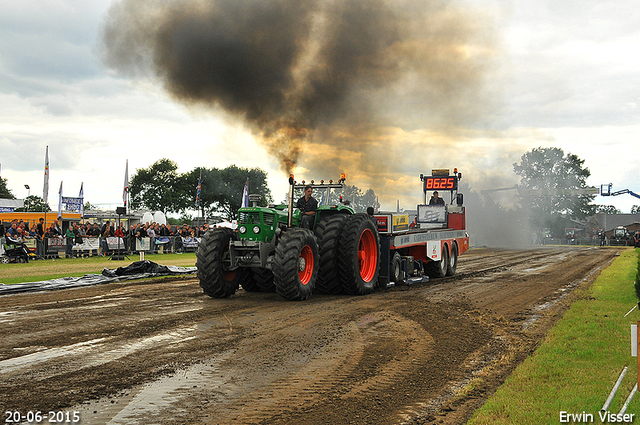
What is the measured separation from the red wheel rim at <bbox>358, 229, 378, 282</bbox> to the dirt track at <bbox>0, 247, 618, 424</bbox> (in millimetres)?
1703

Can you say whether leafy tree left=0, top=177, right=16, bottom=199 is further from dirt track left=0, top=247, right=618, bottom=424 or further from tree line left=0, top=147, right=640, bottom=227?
dirt track left=0, top=247, right=618, bottom=424

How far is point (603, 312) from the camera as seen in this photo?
9430mm

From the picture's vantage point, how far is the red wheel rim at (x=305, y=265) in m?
10.6

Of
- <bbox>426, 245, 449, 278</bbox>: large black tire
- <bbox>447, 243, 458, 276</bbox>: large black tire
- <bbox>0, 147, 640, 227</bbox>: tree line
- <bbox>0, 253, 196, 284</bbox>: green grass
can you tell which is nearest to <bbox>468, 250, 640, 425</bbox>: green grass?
<bbox>426, 245, 449, 278</bbox>: large black tire

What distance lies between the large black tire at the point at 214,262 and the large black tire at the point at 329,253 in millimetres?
1896

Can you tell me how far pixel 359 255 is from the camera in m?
12.6

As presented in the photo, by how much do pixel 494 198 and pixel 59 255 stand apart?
4154cm

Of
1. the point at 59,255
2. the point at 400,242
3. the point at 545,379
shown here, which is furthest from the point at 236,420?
the point at 59,255

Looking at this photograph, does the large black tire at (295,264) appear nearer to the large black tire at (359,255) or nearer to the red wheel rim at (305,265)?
the red wheel rim at (305,265)

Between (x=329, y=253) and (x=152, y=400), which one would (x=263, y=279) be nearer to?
(x=329, y=253)

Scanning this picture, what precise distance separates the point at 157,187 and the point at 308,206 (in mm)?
62806

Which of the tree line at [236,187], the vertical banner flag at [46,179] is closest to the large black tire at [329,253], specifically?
the vertical banner flag at [46,179]

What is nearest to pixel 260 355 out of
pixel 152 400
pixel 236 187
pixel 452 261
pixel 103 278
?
pixel 152 400

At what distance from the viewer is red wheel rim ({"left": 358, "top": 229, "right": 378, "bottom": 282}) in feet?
41.5
